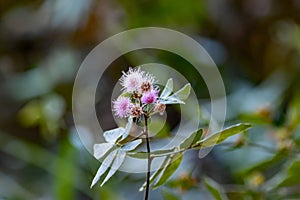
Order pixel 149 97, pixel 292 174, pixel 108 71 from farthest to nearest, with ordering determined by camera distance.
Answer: pixel 108 71 → pixel 292 174 → pixel 149 97

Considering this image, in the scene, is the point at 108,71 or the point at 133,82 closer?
the point at 133,82

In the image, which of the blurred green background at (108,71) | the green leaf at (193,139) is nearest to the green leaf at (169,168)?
the green leaf at (193,139)

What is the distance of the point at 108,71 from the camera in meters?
1.02

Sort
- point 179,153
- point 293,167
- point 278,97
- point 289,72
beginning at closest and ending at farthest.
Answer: point 179,153
point 293,167
point 278,97
point 289,72

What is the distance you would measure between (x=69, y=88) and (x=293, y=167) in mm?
548

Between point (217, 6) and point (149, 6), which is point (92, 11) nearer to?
point (149, 6)

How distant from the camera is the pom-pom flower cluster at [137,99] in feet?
1.00

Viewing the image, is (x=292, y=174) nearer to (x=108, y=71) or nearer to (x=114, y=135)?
(x=114, y=135)

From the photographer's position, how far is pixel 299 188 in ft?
2.27

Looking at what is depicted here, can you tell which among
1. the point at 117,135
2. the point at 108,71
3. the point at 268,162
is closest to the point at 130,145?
the point at 117,135

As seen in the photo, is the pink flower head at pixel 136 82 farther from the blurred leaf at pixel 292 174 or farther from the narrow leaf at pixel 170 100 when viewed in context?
the blurred leaf at pixel 292 174

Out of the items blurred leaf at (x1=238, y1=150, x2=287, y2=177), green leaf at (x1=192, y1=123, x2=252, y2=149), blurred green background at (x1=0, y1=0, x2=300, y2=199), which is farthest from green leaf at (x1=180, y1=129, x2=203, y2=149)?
blurred green background at (x1=0, y1=0, x2=300, y2=199)

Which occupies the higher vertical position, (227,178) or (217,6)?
(217,6)

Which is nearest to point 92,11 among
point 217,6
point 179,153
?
point 217,6
